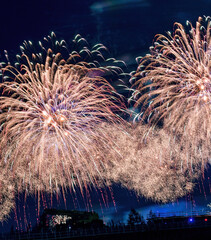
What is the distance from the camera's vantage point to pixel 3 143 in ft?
126

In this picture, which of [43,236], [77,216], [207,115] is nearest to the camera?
[207,115]

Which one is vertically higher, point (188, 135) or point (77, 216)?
point (188, 135)

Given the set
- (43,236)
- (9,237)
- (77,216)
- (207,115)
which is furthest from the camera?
(77,216)

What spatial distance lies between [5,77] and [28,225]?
71.5 ft

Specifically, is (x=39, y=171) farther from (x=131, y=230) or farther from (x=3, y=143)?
(x=131, y=230)

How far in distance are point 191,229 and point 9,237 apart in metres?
24.2

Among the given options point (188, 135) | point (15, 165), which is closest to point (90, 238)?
point (15, 165)

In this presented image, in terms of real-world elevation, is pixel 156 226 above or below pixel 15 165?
below

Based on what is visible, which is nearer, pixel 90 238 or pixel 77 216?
pixel 90 238

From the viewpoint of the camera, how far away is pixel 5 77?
37094 millimetres

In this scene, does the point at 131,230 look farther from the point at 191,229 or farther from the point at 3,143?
the point at 3,143

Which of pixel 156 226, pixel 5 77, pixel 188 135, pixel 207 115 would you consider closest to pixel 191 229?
pixel 156 226

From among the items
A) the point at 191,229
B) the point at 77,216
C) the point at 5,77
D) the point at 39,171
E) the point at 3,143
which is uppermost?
the point at 5,77

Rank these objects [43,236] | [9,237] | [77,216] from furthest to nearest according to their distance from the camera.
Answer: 1. [77,216]
2. [9,237]
3. [43,236]
